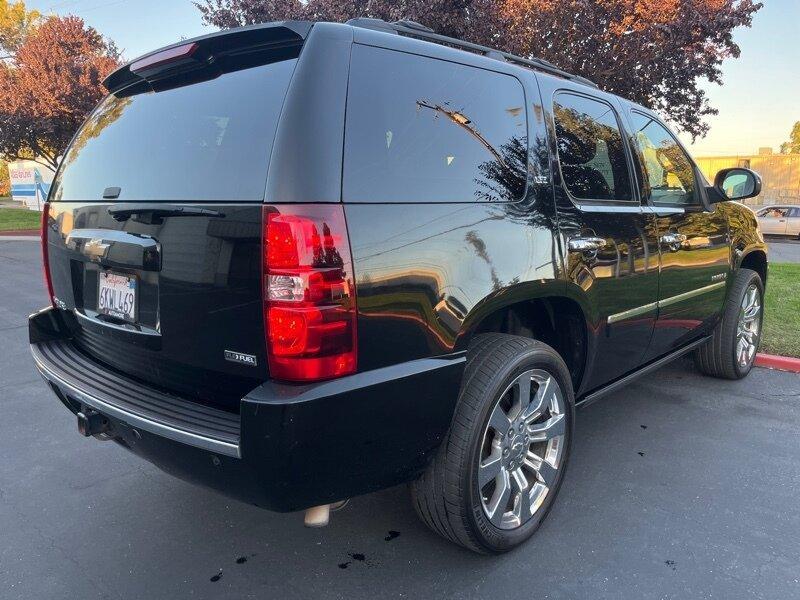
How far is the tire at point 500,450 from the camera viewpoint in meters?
2.23

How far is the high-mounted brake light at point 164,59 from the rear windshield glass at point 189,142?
9 cm

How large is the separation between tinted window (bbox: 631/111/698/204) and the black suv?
0.59 m

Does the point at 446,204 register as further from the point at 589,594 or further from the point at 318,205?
the point at 589,594

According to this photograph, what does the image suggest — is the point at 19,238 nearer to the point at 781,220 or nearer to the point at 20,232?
the point at 20,232

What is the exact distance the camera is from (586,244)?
279 centimetres

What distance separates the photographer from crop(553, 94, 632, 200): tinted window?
2.88 metres

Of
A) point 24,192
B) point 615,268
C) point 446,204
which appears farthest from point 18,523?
point 24,192

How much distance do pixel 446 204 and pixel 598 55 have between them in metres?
11.6

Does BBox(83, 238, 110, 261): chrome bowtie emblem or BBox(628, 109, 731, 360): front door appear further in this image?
BBox(628, 109, 731, 360): front door

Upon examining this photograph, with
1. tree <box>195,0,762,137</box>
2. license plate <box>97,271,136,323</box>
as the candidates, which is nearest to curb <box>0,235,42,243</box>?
tree <box>195,0,762,137</box>

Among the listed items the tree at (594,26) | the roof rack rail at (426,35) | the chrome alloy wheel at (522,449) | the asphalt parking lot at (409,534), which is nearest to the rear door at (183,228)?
the roof rack rail at (426,35)

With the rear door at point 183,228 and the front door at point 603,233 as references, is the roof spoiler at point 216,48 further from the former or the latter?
the front door at point 603,233

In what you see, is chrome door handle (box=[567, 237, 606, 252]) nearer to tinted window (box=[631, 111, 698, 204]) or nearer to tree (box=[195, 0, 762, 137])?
tinted window (box=[631, 111, 698, 204])

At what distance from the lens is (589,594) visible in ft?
7.43
